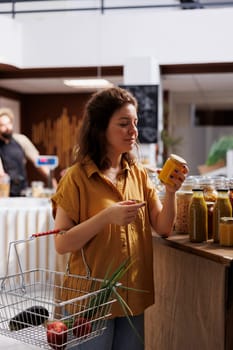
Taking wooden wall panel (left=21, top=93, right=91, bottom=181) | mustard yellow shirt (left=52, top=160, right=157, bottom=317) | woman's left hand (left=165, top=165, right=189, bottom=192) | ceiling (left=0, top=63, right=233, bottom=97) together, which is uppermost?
ceiling (left=0, top=63, right=233, bottom=97)

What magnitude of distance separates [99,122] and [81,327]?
752 mm

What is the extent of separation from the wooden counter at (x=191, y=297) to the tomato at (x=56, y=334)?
0.66m

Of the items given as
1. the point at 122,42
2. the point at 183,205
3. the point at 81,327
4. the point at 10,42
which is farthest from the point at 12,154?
the point at 81,327

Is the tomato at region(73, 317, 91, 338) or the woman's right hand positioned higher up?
the woman's right hand

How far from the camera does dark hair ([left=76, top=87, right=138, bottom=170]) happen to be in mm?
1919

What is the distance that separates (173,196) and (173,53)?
4.91 m

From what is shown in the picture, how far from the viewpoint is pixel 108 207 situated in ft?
5.91

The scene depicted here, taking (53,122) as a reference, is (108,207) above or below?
below

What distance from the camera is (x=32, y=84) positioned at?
364 inches

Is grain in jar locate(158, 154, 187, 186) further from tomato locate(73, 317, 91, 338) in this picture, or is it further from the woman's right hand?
tomato locate(73, 317, 91, 338)

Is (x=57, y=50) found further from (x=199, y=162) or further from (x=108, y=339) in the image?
(x=108, y=339)

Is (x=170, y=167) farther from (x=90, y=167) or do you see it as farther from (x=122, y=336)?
(x=122, y=336)

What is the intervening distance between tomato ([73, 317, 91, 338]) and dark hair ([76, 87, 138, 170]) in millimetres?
627

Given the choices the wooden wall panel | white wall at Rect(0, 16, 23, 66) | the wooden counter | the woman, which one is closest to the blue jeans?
the woman
